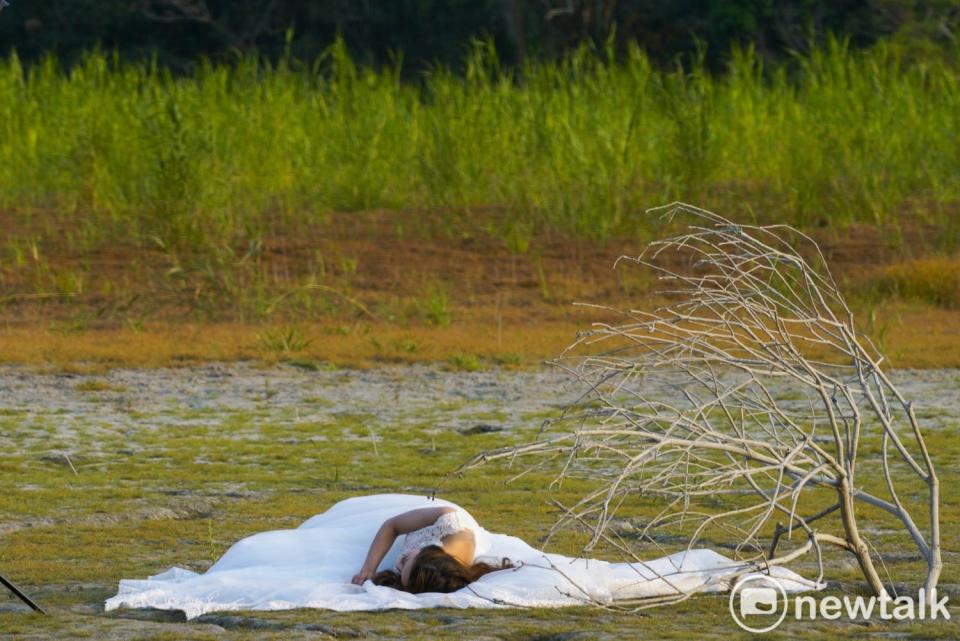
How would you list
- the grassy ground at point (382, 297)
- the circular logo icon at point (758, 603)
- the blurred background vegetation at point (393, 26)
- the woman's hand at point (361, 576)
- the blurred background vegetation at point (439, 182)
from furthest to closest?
the blurred background vegetation at point (393, 26)
the blurred background vegetation at point (439, 182)
the grassy ground at point (382, 297)
the woman's hand at point (361, 576)
the circular logo icon at point (758, 603)

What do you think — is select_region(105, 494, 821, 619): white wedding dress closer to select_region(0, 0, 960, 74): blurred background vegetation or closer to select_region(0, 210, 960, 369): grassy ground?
select_region(0, 210, 960, 369): grassy ground

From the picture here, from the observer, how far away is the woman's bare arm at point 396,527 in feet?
19.4

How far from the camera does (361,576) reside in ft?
19.0

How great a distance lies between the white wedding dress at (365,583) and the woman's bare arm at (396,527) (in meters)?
0.05

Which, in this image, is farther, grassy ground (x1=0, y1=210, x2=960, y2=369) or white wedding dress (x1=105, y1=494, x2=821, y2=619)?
grassy ground (x1=0, y1=210, x2=960, y2=369)

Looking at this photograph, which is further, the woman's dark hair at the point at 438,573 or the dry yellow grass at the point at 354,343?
the dry yellow grass at the point at 354,343

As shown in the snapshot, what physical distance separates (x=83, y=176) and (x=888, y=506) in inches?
523

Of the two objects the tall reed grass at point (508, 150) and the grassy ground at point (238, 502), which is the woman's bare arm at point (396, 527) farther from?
the tall reed grass at point (508, 150)

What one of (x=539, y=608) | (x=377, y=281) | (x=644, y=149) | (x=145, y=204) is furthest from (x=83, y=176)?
(x=539, y=608)

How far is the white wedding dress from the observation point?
5359mm

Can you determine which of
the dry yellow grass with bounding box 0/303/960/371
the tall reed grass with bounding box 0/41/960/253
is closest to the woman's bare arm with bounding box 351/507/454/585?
the dry yellow grass with bounding box 0/303/960/371

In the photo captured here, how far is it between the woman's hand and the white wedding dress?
56 millimetres

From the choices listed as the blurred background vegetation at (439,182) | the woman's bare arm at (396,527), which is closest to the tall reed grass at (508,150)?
the blurred background vegetation at (439,182)

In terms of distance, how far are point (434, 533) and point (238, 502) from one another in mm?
1765
